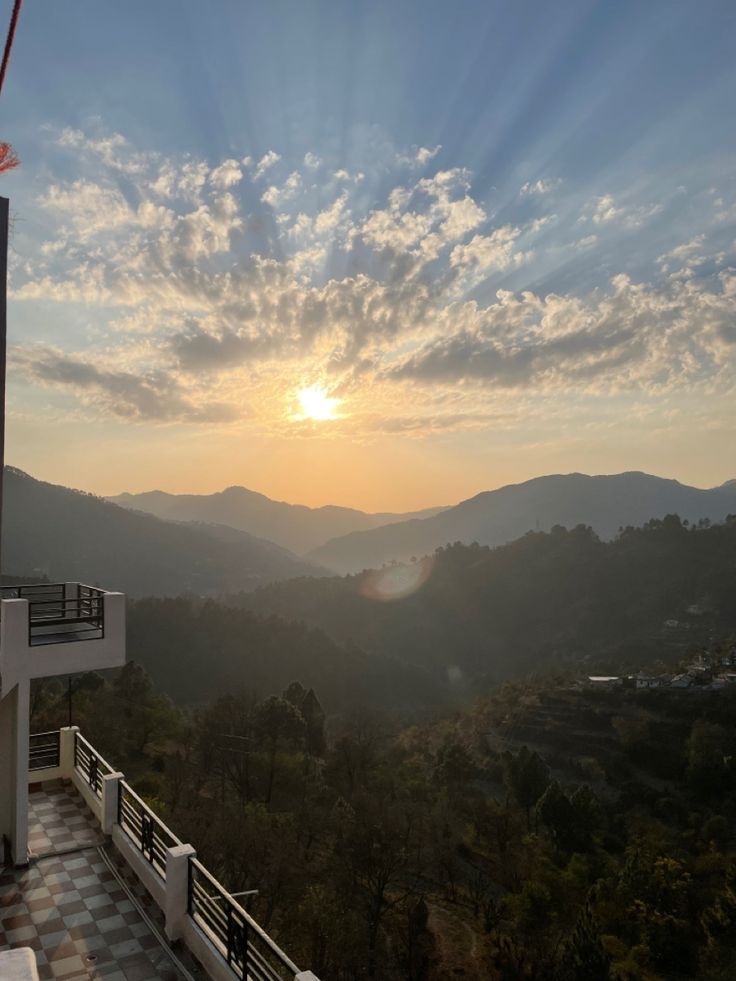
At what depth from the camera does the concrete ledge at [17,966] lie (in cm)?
274

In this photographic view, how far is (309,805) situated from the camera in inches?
1319

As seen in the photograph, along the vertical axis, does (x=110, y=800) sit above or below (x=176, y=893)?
above

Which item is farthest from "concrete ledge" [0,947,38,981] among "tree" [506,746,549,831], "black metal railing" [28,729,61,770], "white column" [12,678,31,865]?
"tree" [506,746,549,831]

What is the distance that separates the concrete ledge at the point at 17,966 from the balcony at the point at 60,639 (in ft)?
17.0

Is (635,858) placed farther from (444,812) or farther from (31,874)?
(31,874)

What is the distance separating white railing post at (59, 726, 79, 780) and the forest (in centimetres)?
1426

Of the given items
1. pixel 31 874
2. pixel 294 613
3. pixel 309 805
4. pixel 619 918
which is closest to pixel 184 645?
pixel 294 613

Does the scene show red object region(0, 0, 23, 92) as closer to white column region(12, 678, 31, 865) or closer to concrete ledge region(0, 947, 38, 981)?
concrete ledge region(0, 947, 38, 981)

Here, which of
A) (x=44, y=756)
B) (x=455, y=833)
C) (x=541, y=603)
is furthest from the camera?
(x=541, y=603)

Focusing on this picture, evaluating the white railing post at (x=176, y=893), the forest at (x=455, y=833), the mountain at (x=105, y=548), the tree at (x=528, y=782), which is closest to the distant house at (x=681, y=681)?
the forest at (x=455, y=833)

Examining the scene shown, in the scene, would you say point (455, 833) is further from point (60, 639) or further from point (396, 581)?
point (396, 581)

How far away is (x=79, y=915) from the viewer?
23.3ft

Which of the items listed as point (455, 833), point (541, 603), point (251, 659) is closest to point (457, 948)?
point (455, 833)

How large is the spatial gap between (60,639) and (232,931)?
4358 millimetres
